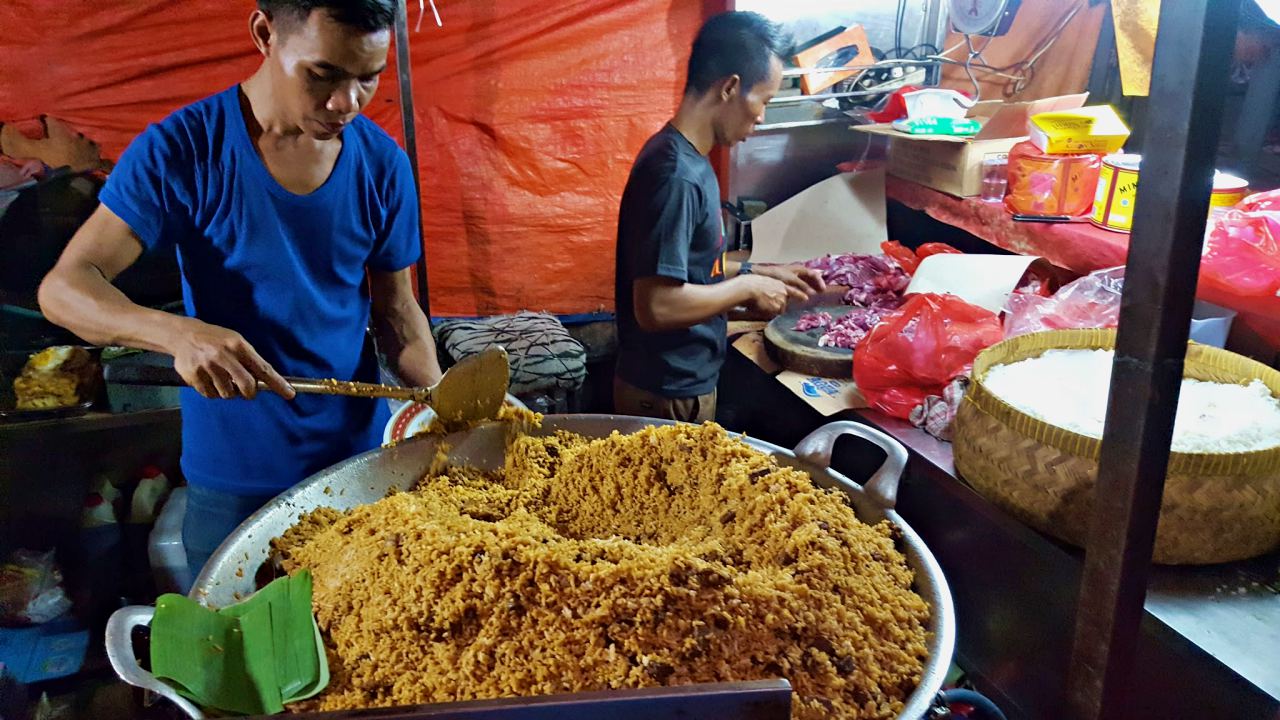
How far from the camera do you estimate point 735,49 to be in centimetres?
242

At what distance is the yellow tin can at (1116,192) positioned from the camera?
2.68 metres

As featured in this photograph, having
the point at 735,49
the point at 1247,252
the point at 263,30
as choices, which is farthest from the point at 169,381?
the point at 1247,252

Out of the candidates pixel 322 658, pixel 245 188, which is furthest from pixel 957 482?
pixel 245 188

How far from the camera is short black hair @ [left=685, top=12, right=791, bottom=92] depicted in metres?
2.43

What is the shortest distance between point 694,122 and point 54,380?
2.64 m

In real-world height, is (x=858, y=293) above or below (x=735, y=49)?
below

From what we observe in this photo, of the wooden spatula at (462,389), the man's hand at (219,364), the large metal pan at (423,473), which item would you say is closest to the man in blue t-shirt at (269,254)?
the man's hand at (219,364)

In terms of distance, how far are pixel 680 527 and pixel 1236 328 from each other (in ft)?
6.24

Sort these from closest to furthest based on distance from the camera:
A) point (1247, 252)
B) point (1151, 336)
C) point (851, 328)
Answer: point (1151, 336) → point (1247, 252) → point (851, 328)

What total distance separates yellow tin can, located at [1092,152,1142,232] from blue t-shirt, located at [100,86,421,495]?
2.34 meters

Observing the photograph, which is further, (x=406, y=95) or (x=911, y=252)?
(x=911, y=252)

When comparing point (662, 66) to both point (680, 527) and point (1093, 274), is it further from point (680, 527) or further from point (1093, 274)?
point (680, 527)

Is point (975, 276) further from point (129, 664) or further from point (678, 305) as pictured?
point (129, 664)

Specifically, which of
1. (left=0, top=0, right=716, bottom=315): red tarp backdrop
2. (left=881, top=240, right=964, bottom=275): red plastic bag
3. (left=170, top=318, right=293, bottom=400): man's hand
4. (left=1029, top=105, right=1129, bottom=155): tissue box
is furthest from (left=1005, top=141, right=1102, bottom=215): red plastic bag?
(left=170, top=318, right=293, bottom=400): man's hand
